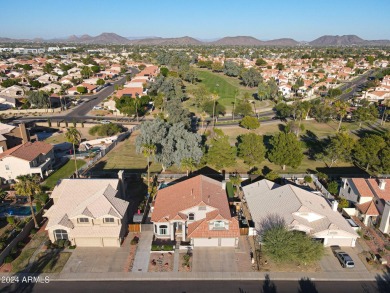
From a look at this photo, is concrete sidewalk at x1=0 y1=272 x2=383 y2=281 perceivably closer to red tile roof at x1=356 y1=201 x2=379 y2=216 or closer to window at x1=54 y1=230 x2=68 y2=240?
window at x1=54 y1=230 x2=68 y2=240

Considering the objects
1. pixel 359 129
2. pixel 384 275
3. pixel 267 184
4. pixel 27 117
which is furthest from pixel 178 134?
pixel 27 117

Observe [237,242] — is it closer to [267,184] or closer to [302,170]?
[267,184]

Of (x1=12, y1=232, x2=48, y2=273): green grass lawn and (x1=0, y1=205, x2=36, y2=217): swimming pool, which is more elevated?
(x1=12, y1=232, x2=48, y2=273): green grass lawn

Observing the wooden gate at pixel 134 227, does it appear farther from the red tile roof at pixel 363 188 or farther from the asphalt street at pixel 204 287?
the red tile roof at pixel 363 188

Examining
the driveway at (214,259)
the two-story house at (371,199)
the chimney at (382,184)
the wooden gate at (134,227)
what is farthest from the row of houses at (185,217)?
the chimney at (382,184)

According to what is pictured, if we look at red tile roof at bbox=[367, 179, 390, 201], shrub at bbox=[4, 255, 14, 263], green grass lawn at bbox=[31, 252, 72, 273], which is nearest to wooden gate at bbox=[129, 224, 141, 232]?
green grass lawn at bbox=[31, 252, 72, 273]

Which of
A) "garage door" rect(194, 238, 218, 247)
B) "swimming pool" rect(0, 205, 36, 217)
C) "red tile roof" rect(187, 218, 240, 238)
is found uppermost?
"red tile roof" rect(187, 218, 240, 238)

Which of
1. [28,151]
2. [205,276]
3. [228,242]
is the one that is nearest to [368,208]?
[228,242]

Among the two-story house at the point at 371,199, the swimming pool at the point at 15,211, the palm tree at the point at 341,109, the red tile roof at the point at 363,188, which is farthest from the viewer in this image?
the palm tree at the point at 341,109
